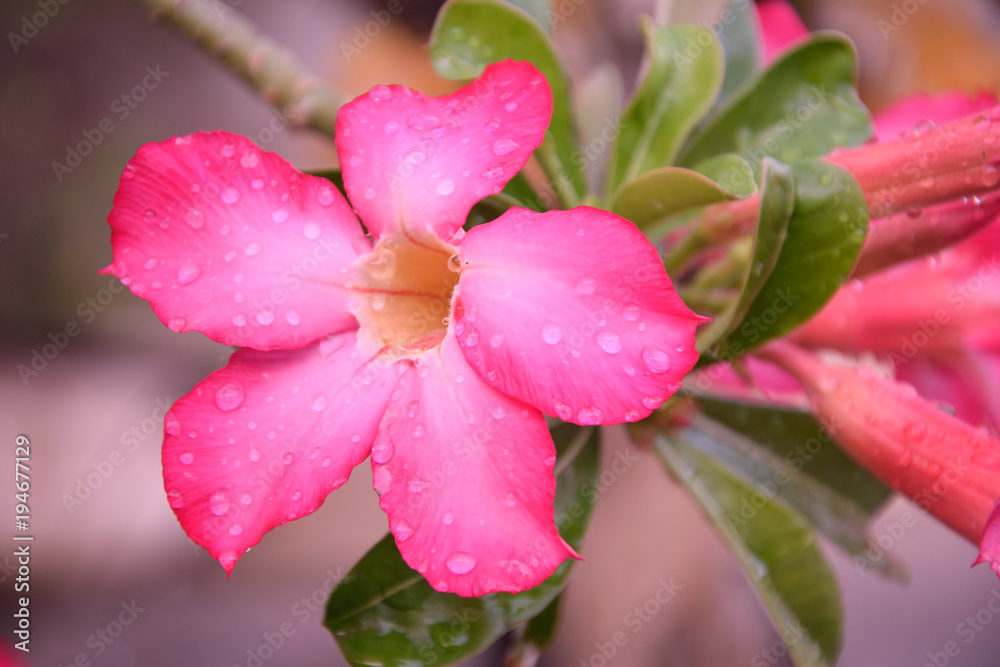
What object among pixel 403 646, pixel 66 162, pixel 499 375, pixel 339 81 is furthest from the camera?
pixel 339 81

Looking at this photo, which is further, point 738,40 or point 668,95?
point 738,40

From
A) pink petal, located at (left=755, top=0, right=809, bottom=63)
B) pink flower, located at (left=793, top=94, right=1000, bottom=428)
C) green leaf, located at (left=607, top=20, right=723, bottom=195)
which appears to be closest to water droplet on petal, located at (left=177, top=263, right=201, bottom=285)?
green leaf, located at (left=607, top=20, right=723, bottom=195)

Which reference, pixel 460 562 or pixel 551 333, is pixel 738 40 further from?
pixel 460 562

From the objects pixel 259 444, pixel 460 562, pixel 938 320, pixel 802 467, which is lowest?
pixel 802 467

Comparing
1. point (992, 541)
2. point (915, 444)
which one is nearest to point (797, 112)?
point (915, 444)

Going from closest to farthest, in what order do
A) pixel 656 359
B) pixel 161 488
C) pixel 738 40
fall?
pixel 656 359, pixel 738 40, pixel 161 488

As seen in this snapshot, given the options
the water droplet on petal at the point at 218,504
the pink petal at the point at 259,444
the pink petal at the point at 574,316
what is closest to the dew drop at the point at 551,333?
the pink petal at the point at 574,316

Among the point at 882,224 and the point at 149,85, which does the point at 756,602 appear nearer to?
the point at 882,224

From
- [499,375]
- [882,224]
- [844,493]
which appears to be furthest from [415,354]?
[844,493]
